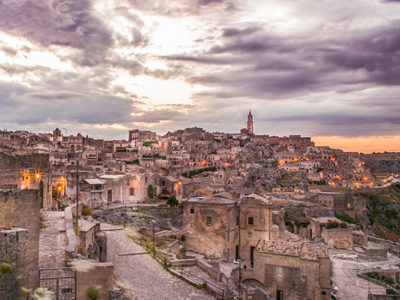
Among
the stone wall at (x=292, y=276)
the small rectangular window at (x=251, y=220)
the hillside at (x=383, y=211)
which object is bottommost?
the hillside at (x=383, y=211)

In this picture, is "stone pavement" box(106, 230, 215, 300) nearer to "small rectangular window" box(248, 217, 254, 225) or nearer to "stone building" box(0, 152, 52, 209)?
"stone building" box(0, 152, 52, 209)

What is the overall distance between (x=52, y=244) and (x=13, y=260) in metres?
5.30

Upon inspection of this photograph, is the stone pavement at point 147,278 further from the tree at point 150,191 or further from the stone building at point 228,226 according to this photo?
the tree at point 150,191

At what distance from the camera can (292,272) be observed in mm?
19375

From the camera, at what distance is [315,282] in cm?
1884

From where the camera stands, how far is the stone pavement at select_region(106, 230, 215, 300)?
1314 centimetres

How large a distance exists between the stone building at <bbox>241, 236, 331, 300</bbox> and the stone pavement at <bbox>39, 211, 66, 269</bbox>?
10.9 m

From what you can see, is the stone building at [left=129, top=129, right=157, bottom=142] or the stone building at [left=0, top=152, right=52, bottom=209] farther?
the stone building at [left=129, top=129, right=157, bottom=142]

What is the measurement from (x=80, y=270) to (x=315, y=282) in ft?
45.6

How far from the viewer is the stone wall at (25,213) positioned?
8848 millimetres

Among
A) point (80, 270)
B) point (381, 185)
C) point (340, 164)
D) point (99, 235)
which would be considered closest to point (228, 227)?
point (99, 235)

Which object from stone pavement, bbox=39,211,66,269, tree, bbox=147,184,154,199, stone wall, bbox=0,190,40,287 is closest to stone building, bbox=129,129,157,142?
tree, bbox=147,184,154,199

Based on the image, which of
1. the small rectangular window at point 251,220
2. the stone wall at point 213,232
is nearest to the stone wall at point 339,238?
the small rectangular window at point 251,220

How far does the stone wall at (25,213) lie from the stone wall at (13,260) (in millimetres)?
683
